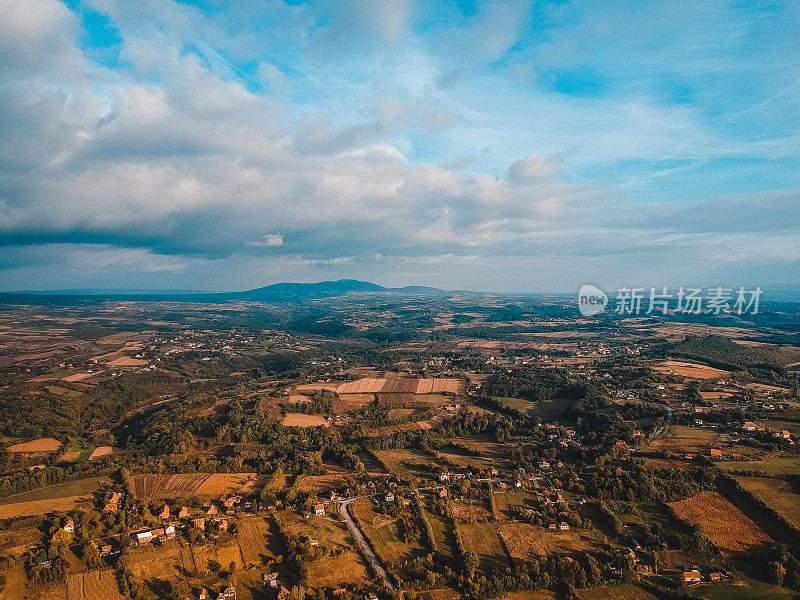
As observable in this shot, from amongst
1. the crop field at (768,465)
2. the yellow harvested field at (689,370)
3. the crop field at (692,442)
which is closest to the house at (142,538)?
the crop field at (692,442)

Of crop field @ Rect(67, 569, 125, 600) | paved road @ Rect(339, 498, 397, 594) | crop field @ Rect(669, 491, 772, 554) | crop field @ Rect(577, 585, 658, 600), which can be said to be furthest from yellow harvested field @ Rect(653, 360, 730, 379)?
crop field @ Rect(67, 569, 125, 600)

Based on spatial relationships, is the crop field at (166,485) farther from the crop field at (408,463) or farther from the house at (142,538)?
the crop field at (408,463)

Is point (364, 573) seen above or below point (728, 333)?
below

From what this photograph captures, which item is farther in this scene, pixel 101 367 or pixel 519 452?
pixel 101 367

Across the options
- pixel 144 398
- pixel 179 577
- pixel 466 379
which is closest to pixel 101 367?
pixel 144 398

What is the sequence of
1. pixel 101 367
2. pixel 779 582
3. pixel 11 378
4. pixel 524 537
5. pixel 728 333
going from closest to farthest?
pixel 779 582 < pixel 524 537 < pixel 11 378 < pixel 101 367 < pixel 728 333

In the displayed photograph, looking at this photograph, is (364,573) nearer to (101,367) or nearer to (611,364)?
(611,364)
